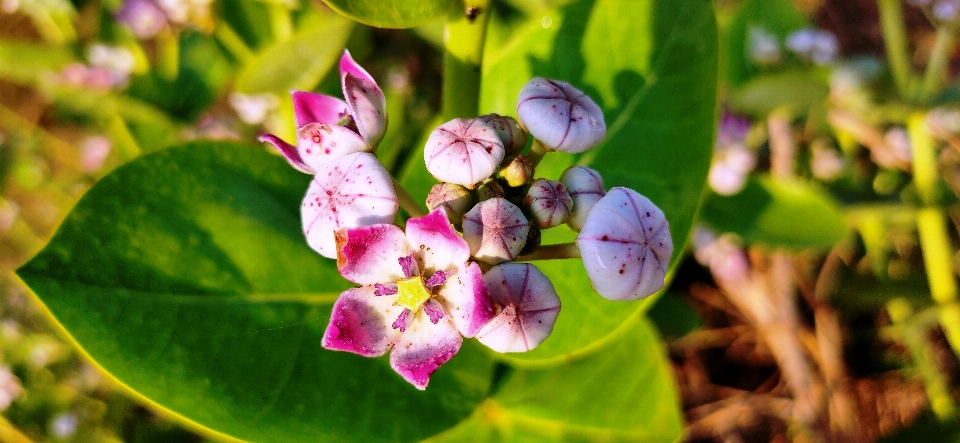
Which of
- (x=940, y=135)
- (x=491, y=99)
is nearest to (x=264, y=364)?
(x=491, y=99)

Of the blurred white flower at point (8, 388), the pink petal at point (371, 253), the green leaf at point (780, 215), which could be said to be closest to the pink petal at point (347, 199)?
the pink petal at point (371, 253)

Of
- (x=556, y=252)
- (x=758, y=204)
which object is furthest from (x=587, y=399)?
(x=758, y=204)

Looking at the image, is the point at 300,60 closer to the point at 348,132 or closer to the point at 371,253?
the point at 348,132

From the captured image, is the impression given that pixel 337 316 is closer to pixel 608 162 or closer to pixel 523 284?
pixel 523 284

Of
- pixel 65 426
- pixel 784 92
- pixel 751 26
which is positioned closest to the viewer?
pixel 784 92

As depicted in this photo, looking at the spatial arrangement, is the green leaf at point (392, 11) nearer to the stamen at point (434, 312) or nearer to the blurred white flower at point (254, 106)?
the stamen at point (434, 312)
